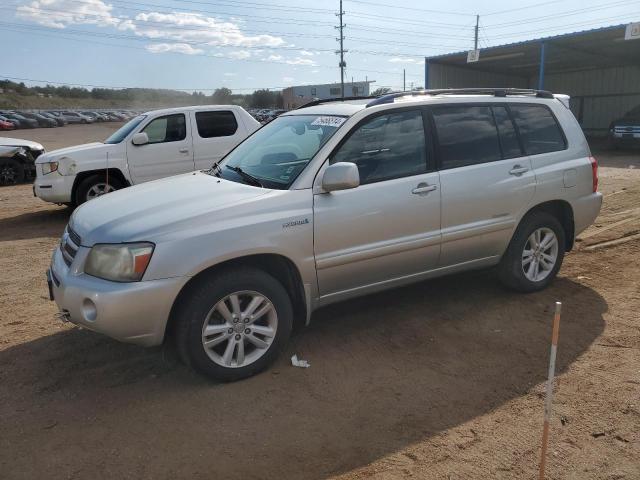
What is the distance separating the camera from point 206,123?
9695 millimetres

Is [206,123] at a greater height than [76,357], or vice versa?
[206,123]

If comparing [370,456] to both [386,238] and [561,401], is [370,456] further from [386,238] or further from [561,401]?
[386,238]

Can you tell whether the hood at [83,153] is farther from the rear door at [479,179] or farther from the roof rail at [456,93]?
the rear door at [479,179]

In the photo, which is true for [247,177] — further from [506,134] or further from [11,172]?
[11,172]

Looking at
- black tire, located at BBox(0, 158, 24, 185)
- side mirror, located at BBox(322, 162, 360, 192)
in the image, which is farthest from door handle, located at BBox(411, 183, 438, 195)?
black tire, located at BBox(0, 158, 24, 185)

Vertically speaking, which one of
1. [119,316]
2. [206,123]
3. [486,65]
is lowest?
[119,316]

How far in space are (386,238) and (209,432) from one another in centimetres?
187

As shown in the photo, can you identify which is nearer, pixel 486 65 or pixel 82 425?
pixel 82 425

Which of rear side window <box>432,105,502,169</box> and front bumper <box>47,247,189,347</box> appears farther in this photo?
rear side window <box>432,105,502,169</box>

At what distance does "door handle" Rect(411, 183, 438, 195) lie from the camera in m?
4.21

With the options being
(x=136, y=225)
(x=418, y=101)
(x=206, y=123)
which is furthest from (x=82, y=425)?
(x=206, y=123)

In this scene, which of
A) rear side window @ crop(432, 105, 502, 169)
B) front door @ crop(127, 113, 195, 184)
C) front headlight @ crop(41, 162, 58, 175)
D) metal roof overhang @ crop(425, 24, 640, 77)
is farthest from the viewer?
metal roof overhang @ crop(425, 24, 640, 77)

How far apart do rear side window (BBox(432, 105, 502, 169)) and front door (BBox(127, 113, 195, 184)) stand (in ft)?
19.6

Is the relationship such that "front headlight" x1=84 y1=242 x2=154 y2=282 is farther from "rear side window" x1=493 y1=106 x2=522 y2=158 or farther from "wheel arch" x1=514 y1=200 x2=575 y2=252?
"wheel arch" x1=514 y1=200 x2=575 y2=252
